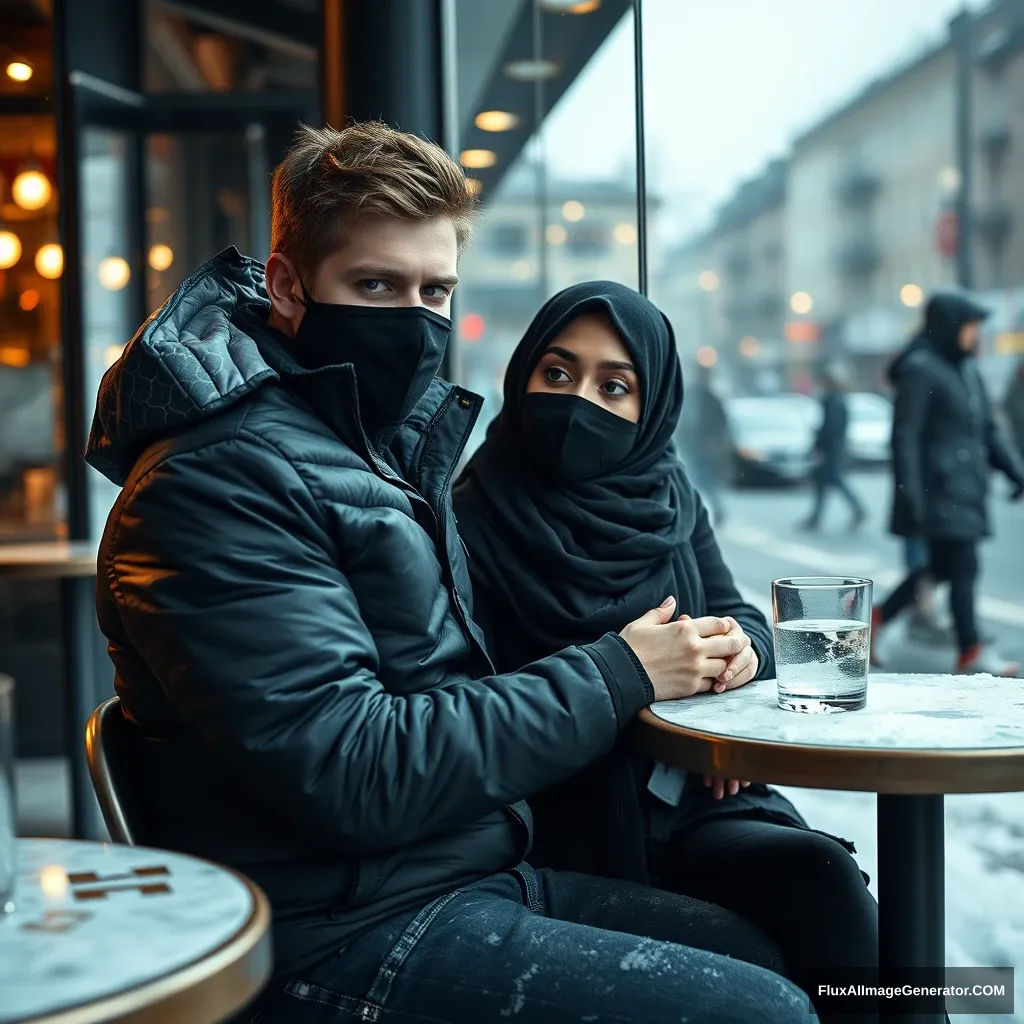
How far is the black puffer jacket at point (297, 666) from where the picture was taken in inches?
46.2

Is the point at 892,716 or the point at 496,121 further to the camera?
the point at 496,121

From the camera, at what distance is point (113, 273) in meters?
4.98

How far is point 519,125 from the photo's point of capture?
3.56 metres

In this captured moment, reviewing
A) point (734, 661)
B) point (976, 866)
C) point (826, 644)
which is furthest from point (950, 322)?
point (826, 644)

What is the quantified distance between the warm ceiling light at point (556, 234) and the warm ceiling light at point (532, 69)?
0.39 m

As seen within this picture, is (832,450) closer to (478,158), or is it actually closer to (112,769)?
(478,158)

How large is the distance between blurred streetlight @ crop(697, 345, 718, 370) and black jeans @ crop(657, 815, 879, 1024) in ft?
20.4

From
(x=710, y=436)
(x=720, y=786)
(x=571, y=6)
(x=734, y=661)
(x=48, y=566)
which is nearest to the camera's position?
(x=734, y=661)

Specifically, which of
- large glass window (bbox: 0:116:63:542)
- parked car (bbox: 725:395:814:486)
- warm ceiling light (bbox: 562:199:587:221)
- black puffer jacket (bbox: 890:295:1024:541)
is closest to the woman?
warm ceiling light (bbox: 562:199:587:221)

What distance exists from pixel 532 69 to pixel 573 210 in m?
0.37

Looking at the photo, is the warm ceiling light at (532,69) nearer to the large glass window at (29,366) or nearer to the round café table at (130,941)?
the large glass window at (29,366)

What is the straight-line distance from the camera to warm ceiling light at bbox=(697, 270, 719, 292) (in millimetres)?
7047

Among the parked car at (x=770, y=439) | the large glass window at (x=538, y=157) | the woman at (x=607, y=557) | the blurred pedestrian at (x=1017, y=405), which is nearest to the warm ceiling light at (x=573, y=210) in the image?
the large glass window at (x=538, y=157)

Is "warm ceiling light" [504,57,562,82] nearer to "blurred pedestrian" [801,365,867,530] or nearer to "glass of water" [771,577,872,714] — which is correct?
"glass of water" [771,577,872,714]
